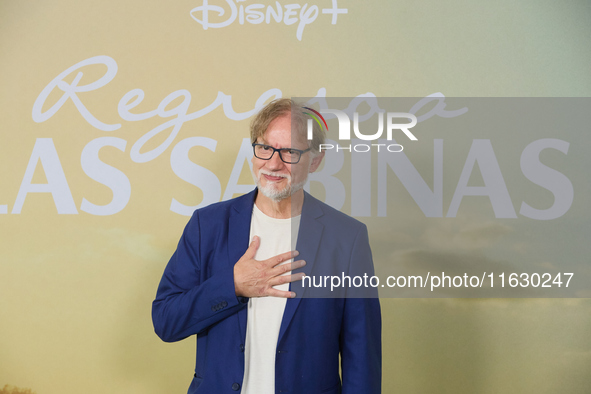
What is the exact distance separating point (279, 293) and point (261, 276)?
0.09 meters

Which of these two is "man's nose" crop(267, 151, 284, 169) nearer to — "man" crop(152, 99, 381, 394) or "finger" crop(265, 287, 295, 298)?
"man" crop(152, 99, 381, 394)

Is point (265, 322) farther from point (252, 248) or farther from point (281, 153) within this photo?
point (281, 153)

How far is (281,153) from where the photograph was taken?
1837 millimetres

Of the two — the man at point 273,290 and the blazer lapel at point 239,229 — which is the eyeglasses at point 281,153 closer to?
the man at point 273,290

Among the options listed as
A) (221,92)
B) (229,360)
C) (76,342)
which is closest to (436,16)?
(221,92)

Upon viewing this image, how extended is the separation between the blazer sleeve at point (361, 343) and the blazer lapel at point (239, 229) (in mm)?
386

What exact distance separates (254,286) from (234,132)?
1328mm

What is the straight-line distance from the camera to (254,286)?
1.70 meters

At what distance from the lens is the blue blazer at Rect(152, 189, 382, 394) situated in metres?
1.71

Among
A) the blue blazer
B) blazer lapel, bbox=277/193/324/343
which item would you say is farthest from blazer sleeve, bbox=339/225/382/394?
blazer lapel, bbox=277/193/324/343

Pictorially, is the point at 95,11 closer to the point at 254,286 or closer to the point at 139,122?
the point at 139,122

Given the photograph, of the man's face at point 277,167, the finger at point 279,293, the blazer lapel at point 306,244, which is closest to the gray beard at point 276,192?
the man's face at point 277,167

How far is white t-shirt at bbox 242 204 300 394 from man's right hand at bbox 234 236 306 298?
79 millimetres

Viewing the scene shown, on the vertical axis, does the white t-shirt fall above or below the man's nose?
below
